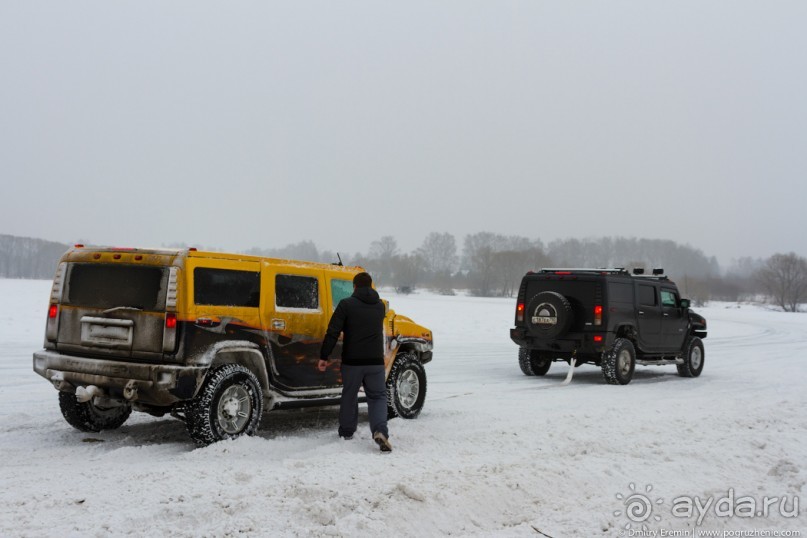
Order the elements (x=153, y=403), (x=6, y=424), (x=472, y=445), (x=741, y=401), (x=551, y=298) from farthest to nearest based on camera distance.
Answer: (x=551, y=298)
(x=741, y=401)
(x=6, y=424)
(x=472, y=445)
(x=153, y=403)

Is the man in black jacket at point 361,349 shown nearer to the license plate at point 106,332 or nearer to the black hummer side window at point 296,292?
the black hummer side window at point 296,292

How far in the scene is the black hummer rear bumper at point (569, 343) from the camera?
13.8 metres

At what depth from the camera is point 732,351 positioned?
2288cm

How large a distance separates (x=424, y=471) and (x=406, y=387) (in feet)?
9.96

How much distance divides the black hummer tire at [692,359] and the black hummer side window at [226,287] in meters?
11.3

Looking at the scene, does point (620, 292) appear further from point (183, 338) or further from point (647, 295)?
point (183, 338)

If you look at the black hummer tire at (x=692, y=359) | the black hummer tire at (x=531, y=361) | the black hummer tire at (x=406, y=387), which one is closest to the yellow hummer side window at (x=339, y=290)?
the black hummer tire at (x=406, y=387)

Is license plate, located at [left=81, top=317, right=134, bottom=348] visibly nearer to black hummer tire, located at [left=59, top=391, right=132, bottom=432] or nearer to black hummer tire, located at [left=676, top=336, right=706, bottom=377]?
black hummer tire, located at [left=59, top=391, right=132, bottom=432]

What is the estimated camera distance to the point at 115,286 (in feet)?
23.5

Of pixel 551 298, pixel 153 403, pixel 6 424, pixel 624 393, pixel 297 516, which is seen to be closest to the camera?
pixel 297 516

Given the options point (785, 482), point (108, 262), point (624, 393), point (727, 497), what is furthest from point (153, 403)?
point (624, 393)

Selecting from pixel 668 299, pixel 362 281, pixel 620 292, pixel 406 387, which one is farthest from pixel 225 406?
pixel 668 299

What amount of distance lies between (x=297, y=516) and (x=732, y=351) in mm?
20900

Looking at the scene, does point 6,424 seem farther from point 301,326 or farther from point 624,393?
point 624,393
